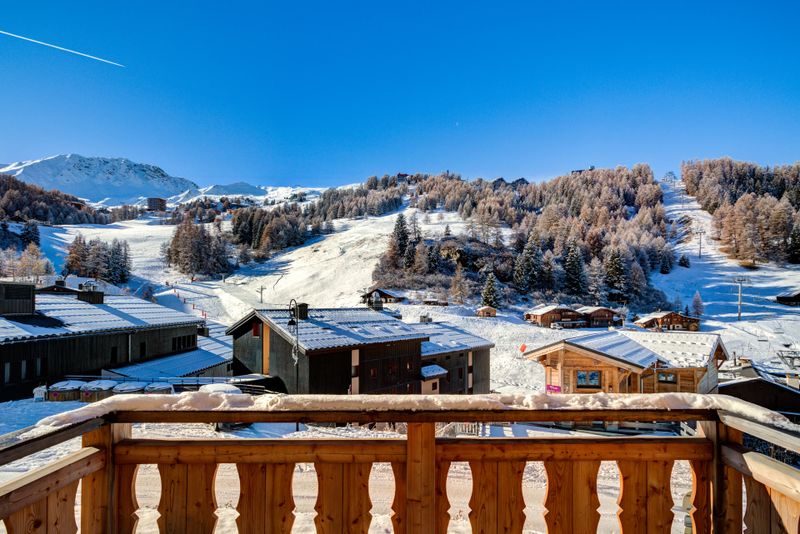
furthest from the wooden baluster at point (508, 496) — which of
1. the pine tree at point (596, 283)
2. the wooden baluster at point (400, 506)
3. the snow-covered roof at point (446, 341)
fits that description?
the pine tree at point (596, 283)

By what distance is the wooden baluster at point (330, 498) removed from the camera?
2209 mm

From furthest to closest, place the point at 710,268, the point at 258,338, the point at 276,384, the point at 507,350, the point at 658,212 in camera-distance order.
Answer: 1. the point at 658,212
2. the point at 710,268
3. the point at 507,350
4. the point at 258,338
5. the point at 276,384

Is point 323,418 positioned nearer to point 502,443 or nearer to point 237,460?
point 237,460

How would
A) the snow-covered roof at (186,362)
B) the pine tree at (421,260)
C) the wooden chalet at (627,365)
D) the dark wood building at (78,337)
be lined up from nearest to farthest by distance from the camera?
the wooden chalet at (627,365), the dark wood building at (78,337), the snow-covered roof at (186,362), the pine tree at (421,260)

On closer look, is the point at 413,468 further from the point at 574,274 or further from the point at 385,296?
the point at 574,274

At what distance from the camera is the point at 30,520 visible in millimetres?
Answer: 1829

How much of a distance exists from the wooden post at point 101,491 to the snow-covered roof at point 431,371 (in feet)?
76.8

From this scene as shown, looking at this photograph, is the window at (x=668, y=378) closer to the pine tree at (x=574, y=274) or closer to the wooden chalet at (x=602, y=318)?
the wooden chalet at (x=602, y=318)

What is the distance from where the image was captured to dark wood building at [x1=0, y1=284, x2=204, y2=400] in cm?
1692

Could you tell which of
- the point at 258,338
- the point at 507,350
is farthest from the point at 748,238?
the point at 258,338

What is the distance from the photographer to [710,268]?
86.9 m

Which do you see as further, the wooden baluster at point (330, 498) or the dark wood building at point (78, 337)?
the dark wood building at point (78, 337)

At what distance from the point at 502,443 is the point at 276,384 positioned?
2040 cm

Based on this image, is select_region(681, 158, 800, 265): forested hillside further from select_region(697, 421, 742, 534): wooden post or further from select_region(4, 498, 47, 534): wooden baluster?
select_region(4, 498, 47, 534): wooden baluster
